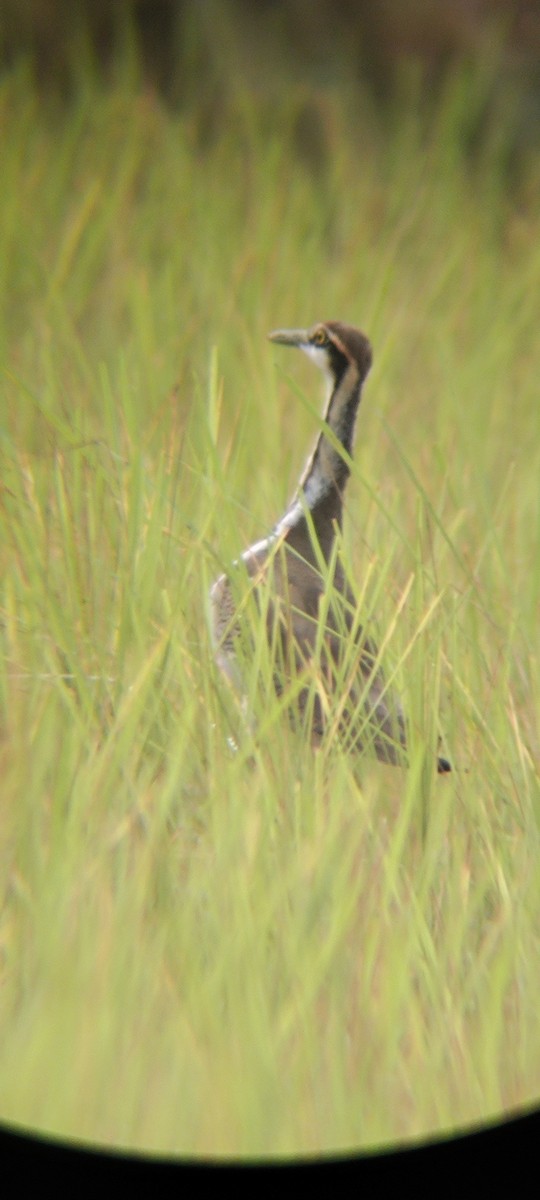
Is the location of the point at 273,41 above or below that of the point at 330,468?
above

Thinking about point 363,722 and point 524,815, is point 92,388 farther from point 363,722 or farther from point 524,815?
point 524,815

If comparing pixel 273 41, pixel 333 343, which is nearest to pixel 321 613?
pixel 333 343

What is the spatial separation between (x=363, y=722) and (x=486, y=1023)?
23cm

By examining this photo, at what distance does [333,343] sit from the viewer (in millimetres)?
1070

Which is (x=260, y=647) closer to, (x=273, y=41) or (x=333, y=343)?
(x=333, y=343)

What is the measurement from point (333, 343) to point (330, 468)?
11cm

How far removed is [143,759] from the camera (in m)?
0.94

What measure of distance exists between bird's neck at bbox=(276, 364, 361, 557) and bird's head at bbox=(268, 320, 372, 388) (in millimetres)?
10

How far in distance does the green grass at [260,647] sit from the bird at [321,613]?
0.7 inches

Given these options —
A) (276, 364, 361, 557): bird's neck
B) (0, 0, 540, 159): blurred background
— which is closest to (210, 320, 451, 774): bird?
(276, 364, 361, 557): bird's neck

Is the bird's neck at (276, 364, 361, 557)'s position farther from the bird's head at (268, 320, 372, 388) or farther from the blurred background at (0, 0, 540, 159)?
the blurred background at (0, 0, 540, 159)

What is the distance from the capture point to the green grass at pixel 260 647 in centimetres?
88

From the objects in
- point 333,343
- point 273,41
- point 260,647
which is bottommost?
point 260,647

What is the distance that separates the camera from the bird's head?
3.48 feet
